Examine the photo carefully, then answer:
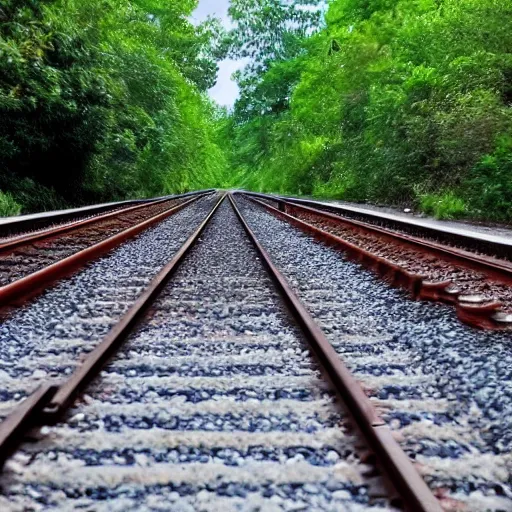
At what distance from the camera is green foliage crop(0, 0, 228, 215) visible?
13.3 meters

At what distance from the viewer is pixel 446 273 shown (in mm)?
5449

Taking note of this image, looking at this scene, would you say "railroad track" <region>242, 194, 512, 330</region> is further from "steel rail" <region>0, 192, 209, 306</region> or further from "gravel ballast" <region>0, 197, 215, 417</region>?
"steel rail" <region>0, 192, 209, 306</region>

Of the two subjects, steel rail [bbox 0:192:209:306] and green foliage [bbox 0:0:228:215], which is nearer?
steel rail [bbox 0:192:209:306]

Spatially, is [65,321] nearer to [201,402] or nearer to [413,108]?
[201,402]

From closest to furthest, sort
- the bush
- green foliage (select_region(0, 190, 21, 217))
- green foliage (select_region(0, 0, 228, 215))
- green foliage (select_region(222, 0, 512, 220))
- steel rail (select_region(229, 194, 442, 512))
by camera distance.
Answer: steel rail (select_region(229, 194, 442, 512)) → the bush → green foliage (select_region(0, 190, 21, 217)) → green foliage (select_region(222, 0, 512, 220)) → green foliage (select_region(0, 0, 228, 215))

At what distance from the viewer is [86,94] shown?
15695 mm

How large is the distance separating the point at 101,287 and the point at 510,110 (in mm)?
11117

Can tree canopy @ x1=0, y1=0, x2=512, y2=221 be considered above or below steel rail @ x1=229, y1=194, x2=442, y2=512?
above

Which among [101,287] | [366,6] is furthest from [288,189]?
[101,287]

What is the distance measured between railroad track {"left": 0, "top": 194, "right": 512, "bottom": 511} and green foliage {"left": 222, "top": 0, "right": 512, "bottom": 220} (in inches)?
360

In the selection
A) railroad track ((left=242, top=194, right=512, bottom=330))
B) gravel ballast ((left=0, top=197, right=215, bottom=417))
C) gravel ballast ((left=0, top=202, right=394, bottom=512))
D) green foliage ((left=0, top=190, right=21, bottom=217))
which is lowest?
green foliage ((left=0, top=190, right=21, bottom=217))

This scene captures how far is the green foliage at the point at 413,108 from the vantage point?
1283 centimetres

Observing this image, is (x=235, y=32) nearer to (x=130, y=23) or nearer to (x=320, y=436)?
(x=130, y=23)

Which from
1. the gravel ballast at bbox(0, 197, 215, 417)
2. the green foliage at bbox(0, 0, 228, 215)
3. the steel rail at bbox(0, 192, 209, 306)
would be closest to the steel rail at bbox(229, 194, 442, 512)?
the gravel ballast at bbox(0, 197, 215, 417)
